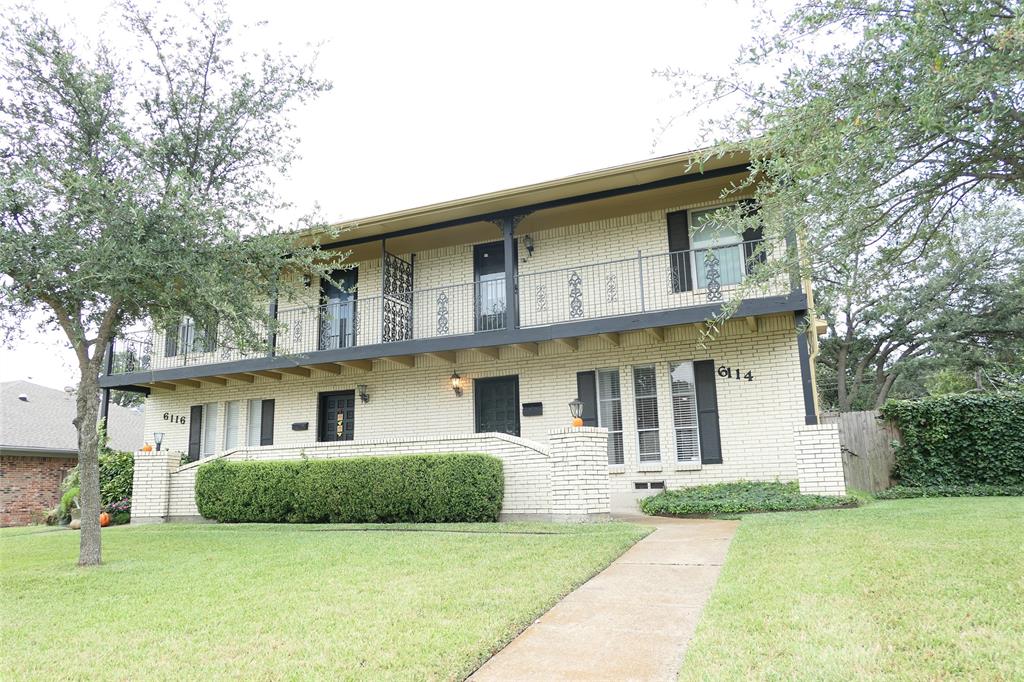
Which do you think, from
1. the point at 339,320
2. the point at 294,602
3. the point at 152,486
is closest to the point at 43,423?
the point at 152,486

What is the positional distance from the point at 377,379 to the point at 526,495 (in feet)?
18.9

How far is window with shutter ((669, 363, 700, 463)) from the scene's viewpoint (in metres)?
11.8

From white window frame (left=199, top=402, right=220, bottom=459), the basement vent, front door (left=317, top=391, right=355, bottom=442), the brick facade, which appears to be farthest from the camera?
the brick facade

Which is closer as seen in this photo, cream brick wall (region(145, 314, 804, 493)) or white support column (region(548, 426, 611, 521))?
white support column (region(548, 426, 611, 521))

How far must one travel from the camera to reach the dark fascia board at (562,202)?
37.9 ft

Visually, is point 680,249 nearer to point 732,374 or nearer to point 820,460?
point 732,374

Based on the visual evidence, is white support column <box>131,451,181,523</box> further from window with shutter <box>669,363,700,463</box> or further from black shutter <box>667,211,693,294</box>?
black shutter <box>667,211,693,294</box>

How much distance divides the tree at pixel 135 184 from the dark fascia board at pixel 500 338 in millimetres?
2124

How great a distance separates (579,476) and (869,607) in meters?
5.50

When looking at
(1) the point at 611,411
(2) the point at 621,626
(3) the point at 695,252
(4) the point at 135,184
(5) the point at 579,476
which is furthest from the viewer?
(1) the point at 611,411

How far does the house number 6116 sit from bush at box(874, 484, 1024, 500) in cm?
289

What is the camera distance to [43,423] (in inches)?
832

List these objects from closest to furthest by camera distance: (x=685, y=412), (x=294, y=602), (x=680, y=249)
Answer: (x=294, y=602) → (x=685, y=412) → (x=680, y=249)

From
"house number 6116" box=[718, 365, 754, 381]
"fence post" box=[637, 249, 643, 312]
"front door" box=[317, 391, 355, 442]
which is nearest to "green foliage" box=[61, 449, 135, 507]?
"front door" box=[317, 391, 355, 442]
